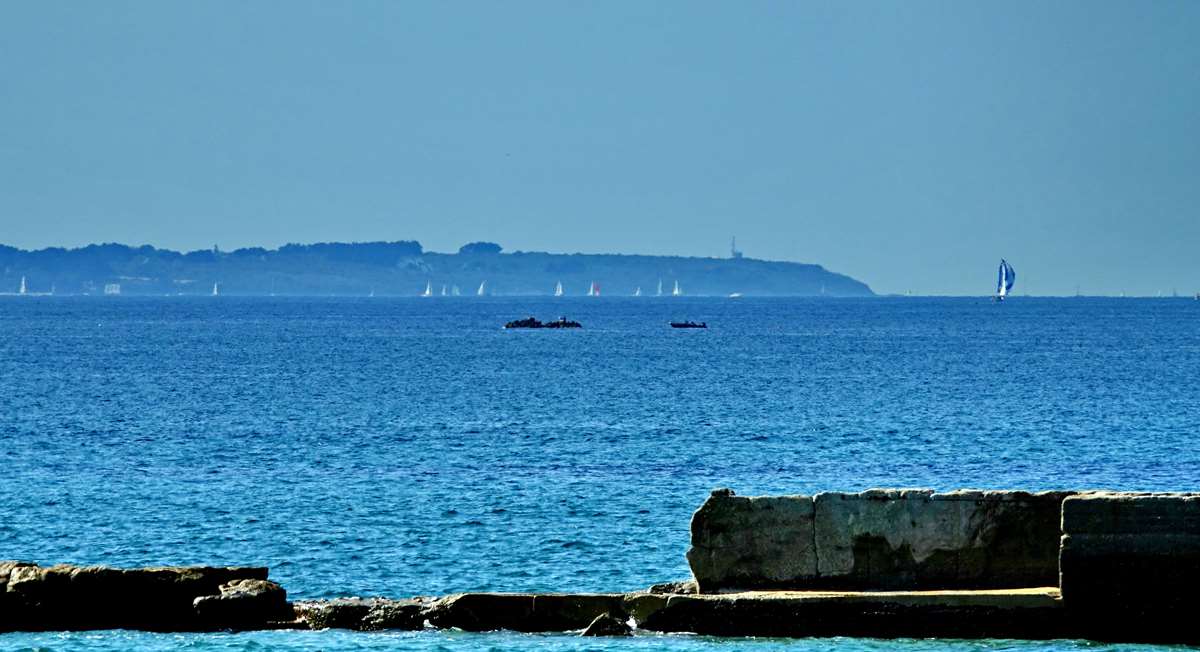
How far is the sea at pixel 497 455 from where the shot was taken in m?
26.8

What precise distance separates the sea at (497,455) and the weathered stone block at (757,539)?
3.37 feet

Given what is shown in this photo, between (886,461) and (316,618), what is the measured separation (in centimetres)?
2589

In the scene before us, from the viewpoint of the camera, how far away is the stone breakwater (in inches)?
726

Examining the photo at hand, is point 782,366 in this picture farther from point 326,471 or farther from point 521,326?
point 521,326

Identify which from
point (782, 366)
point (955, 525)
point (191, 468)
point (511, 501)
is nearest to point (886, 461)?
point (511, 501)

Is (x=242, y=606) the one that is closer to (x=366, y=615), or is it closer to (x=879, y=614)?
(x=366, y=615)

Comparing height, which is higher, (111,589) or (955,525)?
(955,525)

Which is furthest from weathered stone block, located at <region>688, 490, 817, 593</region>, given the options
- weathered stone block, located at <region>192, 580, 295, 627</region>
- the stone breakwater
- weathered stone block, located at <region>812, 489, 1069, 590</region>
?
weathered stone block, located at <region>192, 580, 295, 627</region>

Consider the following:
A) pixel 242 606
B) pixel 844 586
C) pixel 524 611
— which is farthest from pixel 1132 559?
pixel 242 606

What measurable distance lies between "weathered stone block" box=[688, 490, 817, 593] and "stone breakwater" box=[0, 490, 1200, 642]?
0.05 ft

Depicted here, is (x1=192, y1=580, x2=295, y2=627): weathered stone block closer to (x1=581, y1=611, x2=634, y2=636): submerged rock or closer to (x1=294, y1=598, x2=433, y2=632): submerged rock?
(x1=294, y1=598, x2=433, y2=632): submerged rock

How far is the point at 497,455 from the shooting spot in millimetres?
45781

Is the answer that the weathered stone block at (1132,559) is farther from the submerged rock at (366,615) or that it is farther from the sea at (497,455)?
the submerged rock at (366,615)

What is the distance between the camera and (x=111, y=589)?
20516 millimetres
